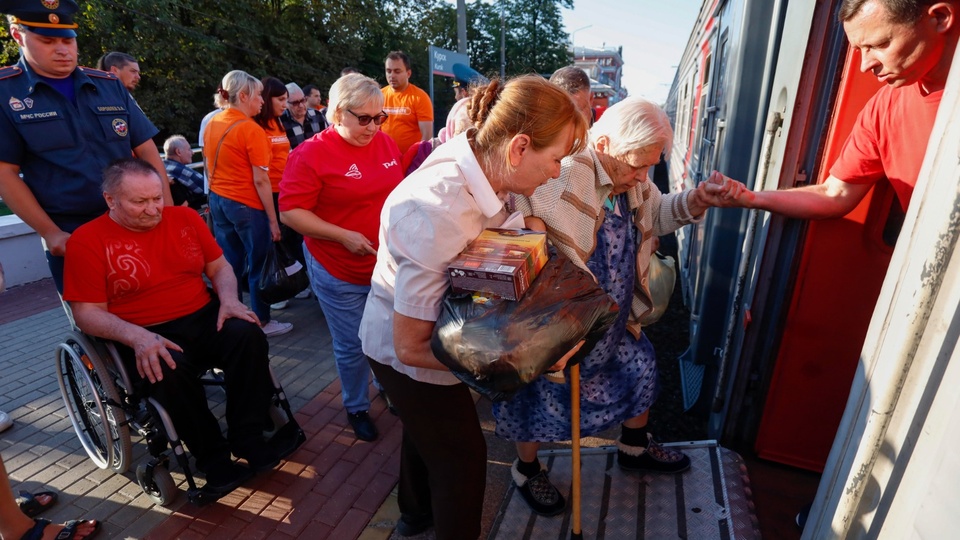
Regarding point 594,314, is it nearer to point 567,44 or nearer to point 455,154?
point 455,154

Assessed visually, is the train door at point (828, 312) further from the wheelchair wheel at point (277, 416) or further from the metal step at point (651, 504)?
the wheelchair wheel at point (277, 416)

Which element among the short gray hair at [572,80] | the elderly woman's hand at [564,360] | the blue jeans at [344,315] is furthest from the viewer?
the short gray hair at [572,80]

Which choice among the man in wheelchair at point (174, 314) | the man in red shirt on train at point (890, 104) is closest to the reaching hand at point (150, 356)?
the man in wheelchair at point (174, 314)

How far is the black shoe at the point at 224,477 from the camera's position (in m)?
2.58

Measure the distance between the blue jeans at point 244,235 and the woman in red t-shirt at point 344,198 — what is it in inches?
60.0

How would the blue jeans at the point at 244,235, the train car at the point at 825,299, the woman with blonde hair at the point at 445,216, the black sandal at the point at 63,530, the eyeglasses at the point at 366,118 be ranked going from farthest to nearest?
the blue jeans at the point at 244,235, the eyeglasses at the point at 366,118, the black sandal at the point at 63,530, the woman with blonde hair at the point at 445,216, the train car at the point at 825,299

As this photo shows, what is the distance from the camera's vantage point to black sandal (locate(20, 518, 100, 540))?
2184 mm

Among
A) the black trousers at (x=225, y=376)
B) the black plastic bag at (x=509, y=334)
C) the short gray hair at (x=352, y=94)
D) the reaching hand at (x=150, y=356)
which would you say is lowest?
the black trousers at (x=225, y=376)

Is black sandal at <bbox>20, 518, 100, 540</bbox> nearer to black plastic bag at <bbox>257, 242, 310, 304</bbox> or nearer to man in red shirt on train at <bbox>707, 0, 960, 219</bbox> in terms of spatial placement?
black plastic bag at <bbox>257, 242, 310, 304</bbox>

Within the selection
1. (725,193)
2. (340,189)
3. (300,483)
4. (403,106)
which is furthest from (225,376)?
(403,106)

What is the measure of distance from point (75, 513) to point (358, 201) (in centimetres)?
204

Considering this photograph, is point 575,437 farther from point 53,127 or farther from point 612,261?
point 53,127

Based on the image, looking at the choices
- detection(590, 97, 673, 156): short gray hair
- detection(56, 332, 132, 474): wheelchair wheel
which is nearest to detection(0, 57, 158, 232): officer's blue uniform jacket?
detection(56, 332, 132, 474): wheelchair wheel

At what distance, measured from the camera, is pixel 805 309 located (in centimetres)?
229
